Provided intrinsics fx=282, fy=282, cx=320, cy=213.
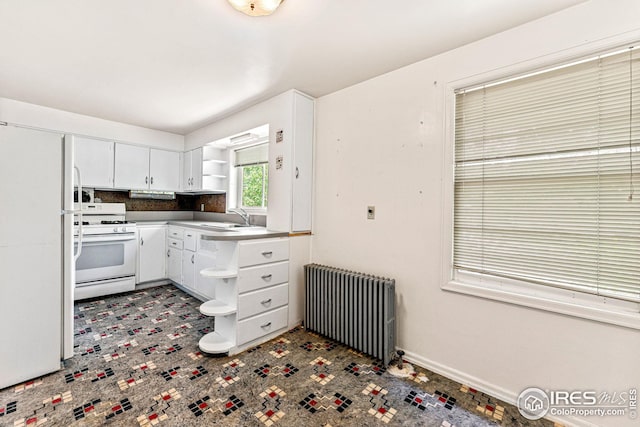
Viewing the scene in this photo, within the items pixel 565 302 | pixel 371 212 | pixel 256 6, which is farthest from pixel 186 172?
pixel 565 302

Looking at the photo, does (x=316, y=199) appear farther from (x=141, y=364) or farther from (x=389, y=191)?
(x=141, y=364)

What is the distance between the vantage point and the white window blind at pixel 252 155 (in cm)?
364

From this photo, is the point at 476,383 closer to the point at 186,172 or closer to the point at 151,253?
the point at 151,253

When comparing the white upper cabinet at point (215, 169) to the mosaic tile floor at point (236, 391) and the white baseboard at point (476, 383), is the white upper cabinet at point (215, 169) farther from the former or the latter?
the white baseboard at point (476, 383)

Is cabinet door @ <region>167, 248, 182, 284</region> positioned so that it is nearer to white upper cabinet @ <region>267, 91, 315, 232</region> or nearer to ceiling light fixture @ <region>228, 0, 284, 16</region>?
white upper cabinet @ <region>267, 91, 315, 232</region>

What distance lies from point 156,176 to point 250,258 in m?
2.79

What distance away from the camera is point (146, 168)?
4148 mm

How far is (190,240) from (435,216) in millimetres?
3003

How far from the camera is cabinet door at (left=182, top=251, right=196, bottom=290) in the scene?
360 cm

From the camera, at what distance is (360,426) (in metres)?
1.55

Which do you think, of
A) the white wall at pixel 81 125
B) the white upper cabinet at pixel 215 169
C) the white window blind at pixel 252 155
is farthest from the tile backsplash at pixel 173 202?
the white wall at pixel 81 125

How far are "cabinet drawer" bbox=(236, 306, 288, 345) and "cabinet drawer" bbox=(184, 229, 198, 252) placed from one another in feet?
5.22

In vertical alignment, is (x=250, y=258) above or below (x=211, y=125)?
below

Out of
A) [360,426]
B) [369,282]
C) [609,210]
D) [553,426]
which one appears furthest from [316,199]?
[553,426]
